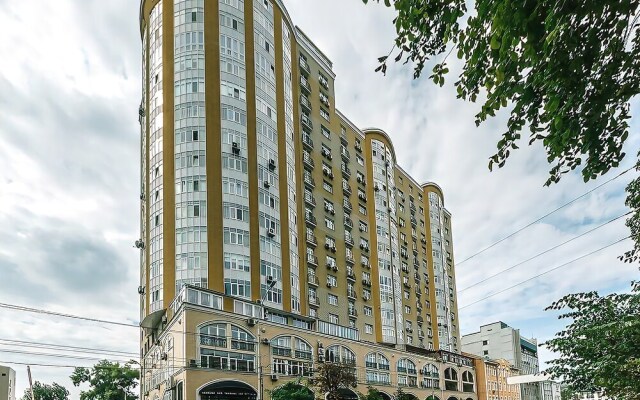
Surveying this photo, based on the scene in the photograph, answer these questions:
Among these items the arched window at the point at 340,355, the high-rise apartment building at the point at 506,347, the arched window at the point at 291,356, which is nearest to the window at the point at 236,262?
the arched window at the point at 291,356

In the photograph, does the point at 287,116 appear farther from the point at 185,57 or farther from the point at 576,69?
the point at 576,69

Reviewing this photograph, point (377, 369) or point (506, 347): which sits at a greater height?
point (506, 347)

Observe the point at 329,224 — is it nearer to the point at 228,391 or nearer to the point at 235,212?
the point at 235,212

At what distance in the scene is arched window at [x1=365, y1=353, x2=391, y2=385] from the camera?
208 ft

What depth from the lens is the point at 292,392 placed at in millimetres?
45281

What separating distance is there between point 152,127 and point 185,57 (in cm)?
736

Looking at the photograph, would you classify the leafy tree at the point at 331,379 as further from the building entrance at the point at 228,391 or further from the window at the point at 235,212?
the window at the point at 235,212

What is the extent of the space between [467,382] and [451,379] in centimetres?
755

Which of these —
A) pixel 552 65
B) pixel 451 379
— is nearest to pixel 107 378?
pixel 451 379

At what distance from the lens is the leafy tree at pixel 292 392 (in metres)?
44.7

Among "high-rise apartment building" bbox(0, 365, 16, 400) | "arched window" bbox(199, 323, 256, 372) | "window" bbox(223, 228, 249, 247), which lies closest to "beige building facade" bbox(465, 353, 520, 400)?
"arched window" bbox(199, 323, 256, 372)

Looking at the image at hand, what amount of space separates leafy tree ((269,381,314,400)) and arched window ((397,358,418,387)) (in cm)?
2567

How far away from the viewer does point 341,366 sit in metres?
48.7

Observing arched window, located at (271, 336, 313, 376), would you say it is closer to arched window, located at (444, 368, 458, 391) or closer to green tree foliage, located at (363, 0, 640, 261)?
arched window, located at (444, 368, 458, 391)
